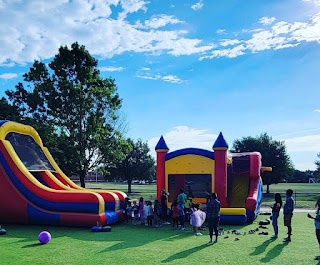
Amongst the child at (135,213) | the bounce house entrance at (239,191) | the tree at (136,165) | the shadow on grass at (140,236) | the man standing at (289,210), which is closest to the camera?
the shadow on grass at (140,236)

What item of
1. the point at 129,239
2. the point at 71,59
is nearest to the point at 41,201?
the point at 129,239

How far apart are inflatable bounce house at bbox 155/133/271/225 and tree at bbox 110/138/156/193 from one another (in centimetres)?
2816

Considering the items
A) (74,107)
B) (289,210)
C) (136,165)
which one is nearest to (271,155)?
(136,165)

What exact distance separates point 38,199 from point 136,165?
3222 cm

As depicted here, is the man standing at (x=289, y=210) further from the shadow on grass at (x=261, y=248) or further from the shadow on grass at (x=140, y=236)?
the shadow on grass at (x=140, y=236)

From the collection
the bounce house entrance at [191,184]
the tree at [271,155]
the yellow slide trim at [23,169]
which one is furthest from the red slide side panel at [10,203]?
the tree at [271,155]

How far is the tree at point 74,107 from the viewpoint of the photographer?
82.2 ft

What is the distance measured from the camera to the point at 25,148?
1652 cm

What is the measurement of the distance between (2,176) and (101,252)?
22.7ft

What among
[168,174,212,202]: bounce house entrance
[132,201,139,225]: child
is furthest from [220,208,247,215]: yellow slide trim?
[132,201,139,225]: child

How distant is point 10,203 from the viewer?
14.4 meters

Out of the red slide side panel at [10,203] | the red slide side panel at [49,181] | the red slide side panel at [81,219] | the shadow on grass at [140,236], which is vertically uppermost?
the red slide side panel at [49,181]

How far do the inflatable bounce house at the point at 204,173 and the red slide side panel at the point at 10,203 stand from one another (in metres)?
5.90

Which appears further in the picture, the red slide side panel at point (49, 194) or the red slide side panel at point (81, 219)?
the red slide side panel at point (49, 194)
